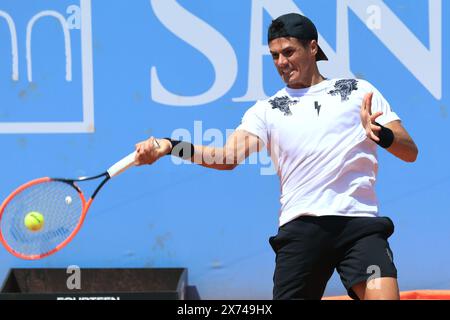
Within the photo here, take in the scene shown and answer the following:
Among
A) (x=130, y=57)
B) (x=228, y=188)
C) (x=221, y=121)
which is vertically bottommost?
(x=228, y=188)

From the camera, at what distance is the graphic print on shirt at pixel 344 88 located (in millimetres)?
3688

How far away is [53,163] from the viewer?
206 inches

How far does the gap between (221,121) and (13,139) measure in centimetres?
115

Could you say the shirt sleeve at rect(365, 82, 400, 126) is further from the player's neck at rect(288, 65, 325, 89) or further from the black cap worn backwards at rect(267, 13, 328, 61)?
the black cap worn backwards at rect(267, 13, 328, 61)

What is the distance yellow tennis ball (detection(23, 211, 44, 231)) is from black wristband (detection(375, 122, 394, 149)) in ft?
6.09

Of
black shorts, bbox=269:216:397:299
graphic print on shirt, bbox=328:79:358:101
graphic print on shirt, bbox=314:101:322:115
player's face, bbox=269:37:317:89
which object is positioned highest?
player's face, bbox=269:37:317:89

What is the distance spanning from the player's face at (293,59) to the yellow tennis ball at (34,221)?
59.2 inches

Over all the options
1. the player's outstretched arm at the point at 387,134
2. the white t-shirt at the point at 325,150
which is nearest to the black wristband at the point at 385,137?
the player's outstretched arm at the point at 387,134

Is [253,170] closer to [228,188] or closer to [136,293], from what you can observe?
[228,188]

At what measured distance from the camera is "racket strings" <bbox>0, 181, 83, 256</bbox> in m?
4.41

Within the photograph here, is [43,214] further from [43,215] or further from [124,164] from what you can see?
[124,164]

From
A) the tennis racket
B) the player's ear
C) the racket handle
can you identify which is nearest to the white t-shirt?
the player's ear
